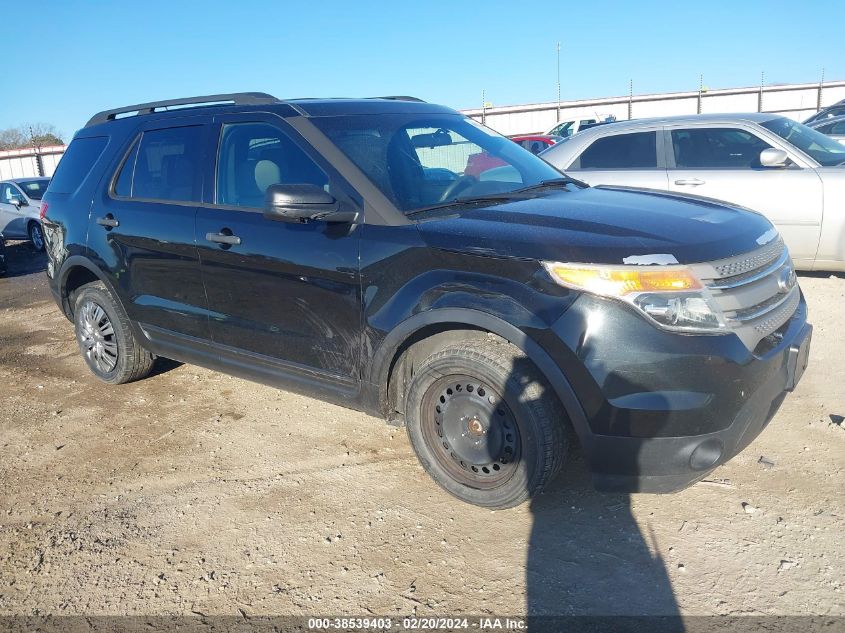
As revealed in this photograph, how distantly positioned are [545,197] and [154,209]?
241 cm

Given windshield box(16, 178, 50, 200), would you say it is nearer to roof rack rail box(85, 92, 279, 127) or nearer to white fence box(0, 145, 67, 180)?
roof rack rail box(85, 92, 279, 127)

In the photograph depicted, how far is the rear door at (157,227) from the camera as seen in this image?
4.09m

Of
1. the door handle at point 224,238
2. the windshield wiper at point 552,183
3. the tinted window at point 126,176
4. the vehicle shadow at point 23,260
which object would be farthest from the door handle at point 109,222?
the vehicle shadow at point 23,260

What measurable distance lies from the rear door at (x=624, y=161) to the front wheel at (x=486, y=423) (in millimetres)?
4345

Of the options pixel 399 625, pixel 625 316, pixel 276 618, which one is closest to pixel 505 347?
pixel 625 316

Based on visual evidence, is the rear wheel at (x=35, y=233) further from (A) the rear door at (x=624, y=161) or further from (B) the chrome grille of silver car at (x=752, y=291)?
(B) the chrome grille of silver car at (x=752, y=291)

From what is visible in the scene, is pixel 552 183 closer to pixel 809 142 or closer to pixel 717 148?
pixel 717 148

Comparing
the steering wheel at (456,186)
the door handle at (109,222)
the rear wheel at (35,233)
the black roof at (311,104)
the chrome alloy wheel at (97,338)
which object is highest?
the black roof at (311,104)

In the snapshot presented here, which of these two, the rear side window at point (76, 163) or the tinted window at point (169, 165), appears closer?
the tinted window at point (169, 165)

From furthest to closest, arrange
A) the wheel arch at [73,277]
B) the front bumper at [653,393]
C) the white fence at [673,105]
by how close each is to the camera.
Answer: the white fence at [673,105]
the wheel arch at [73,277]
the front bumper at [653,393]

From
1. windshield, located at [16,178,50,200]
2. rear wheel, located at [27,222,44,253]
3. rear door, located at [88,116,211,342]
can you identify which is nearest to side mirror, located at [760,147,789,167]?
rear door, located at [88,116,211,342]

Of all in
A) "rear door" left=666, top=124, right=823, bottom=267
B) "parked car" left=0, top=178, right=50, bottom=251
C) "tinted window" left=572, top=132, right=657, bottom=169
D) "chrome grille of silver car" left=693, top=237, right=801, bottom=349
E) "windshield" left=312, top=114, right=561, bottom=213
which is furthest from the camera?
"parked car" left=0, top=178, right=50, bottom=251

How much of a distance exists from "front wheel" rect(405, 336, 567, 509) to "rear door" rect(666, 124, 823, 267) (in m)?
4.07

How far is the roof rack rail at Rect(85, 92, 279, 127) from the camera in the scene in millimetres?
4023
